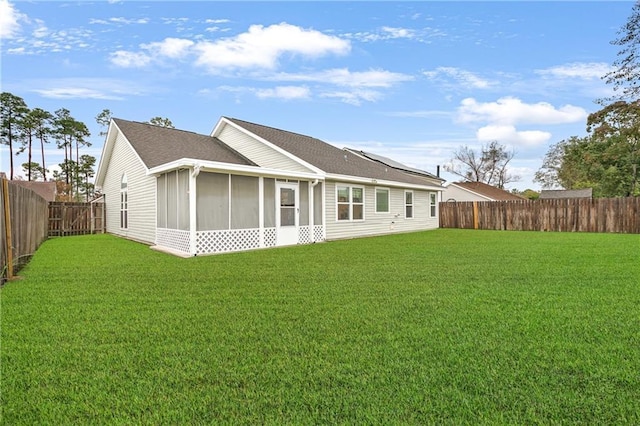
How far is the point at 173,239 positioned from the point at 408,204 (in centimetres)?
1147

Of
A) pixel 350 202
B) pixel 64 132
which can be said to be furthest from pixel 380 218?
pixel 64 132

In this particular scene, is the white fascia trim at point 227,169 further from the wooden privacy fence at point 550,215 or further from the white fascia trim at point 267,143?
the wooden privacy fence at point 550,215

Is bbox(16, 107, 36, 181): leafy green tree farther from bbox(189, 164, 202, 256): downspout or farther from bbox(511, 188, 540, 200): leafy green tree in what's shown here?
bbox(511, 188, 540, 200): leafy green tree

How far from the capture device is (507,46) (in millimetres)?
12625

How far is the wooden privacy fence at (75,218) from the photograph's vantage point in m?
15.5

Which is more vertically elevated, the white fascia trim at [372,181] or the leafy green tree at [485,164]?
the leafy green tree at [485,164]

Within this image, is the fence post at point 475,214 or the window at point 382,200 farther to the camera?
the fence post at point 475,214

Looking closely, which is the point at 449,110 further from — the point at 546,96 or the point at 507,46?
the point at 507,46

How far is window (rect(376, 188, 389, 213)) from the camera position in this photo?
1555 centimetres

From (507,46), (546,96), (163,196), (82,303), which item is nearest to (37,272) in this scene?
(82,303)

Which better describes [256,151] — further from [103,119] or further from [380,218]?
[103,119]

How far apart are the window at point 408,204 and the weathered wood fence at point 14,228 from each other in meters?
14.2

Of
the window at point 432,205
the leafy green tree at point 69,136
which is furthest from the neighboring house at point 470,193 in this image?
the leafy green tree at point 69,136

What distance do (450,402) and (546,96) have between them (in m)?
22.1
